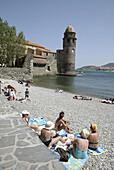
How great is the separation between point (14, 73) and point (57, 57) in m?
28.6

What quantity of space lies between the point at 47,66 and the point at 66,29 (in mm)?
17502

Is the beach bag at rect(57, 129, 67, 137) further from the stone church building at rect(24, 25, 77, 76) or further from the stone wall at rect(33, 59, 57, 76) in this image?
the stone church building at rect(24, 25, 77, 76)

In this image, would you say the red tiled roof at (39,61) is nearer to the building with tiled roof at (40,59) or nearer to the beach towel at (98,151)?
the building with tiled roof at (40,59)

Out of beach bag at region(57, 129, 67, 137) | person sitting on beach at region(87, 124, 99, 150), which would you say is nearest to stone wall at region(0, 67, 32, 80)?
beach bag at region(57, 129, 67, 137)

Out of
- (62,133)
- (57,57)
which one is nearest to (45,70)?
(57,57)

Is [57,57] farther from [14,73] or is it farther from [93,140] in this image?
[93,140]

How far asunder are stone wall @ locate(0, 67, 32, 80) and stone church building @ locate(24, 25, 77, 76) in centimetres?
1029

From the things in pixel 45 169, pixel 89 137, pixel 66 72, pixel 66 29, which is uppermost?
pixel 66 29

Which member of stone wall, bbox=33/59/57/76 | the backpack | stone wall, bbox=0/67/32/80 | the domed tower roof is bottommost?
the backpack

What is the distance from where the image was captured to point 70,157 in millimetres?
3654

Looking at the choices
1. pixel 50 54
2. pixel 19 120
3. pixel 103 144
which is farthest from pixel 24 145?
pixel 50 54

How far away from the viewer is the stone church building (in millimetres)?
44312

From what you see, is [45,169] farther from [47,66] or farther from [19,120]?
[47,66]

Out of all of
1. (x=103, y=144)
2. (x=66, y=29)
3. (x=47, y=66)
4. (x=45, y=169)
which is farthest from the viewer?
(x=66, y=29)
